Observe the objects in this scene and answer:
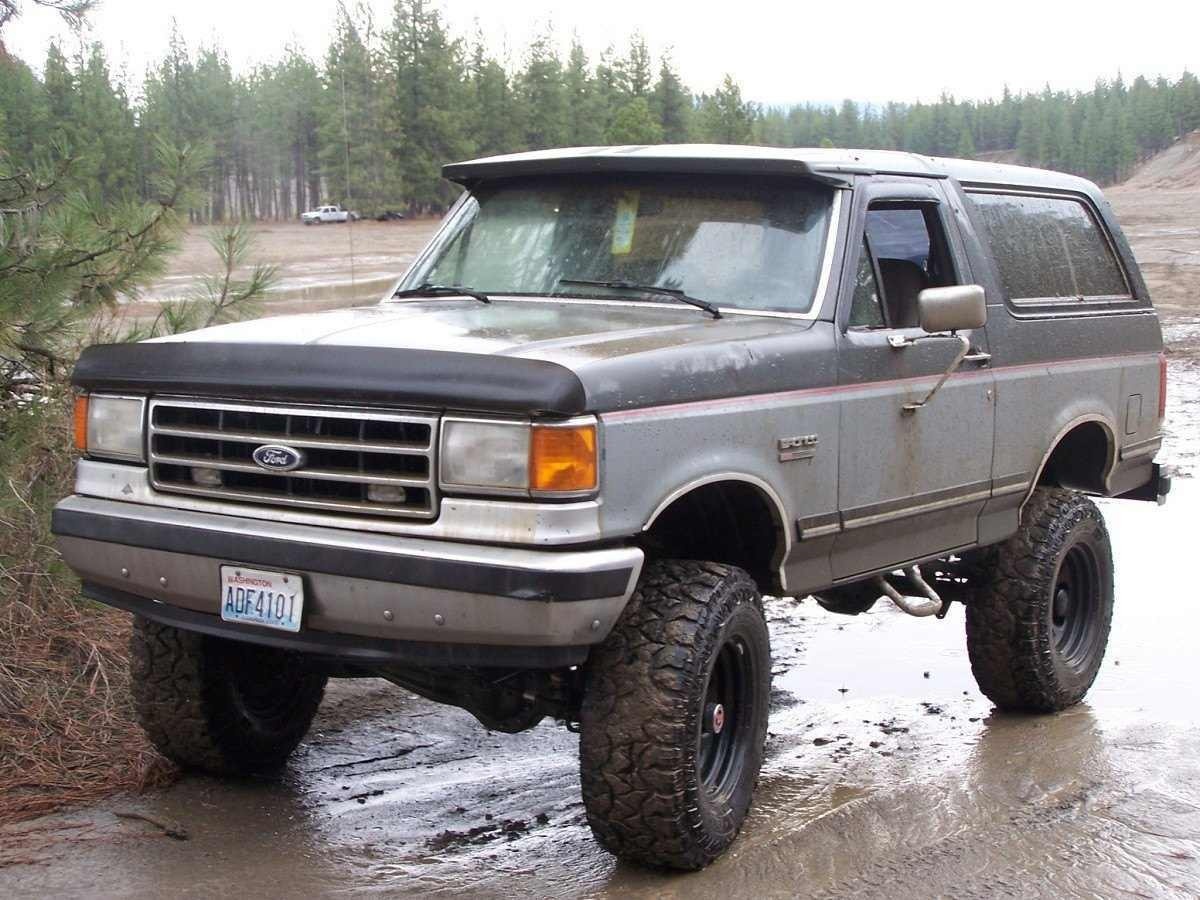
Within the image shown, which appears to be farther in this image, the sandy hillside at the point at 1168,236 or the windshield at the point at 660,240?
the sandy hillside at the point at 1168,236

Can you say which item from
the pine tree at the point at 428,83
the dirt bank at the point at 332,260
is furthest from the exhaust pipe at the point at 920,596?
the pine tree at the point at 428,83

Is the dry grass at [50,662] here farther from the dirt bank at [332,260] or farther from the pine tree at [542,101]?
the pine tree at [542,101]

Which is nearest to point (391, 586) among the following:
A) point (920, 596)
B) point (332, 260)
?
point (920, 596)

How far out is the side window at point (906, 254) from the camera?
5359 millimetres

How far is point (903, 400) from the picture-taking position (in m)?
5.17

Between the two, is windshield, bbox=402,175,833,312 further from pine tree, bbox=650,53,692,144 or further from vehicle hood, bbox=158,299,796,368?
pine tree, bbox=650,53,692,144

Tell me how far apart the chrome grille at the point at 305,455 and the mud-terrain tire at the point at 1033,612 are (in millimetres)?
2957

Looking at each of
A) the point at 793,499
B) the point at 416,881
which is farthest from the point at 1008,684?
the point at 416,881

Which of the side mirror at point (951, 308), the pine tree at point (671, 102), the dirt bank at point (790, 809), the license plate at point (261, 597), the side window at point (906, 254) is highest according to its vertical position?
the pine tree at point (671, 102)

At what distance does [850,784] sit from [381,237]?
37451mm

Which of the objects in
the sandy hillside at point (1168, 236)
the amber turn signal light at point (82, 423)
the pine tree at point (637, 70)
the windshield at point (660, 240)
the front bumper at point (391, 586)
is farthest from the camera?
the pine tree at point (637, 70)

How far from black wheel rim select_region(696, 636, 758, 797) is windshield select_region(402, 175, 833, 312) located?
3.89 feet

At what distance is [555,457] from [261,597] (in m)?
0.94

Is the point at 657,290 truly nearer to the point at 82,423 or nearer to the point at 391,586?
the point at 391,586
